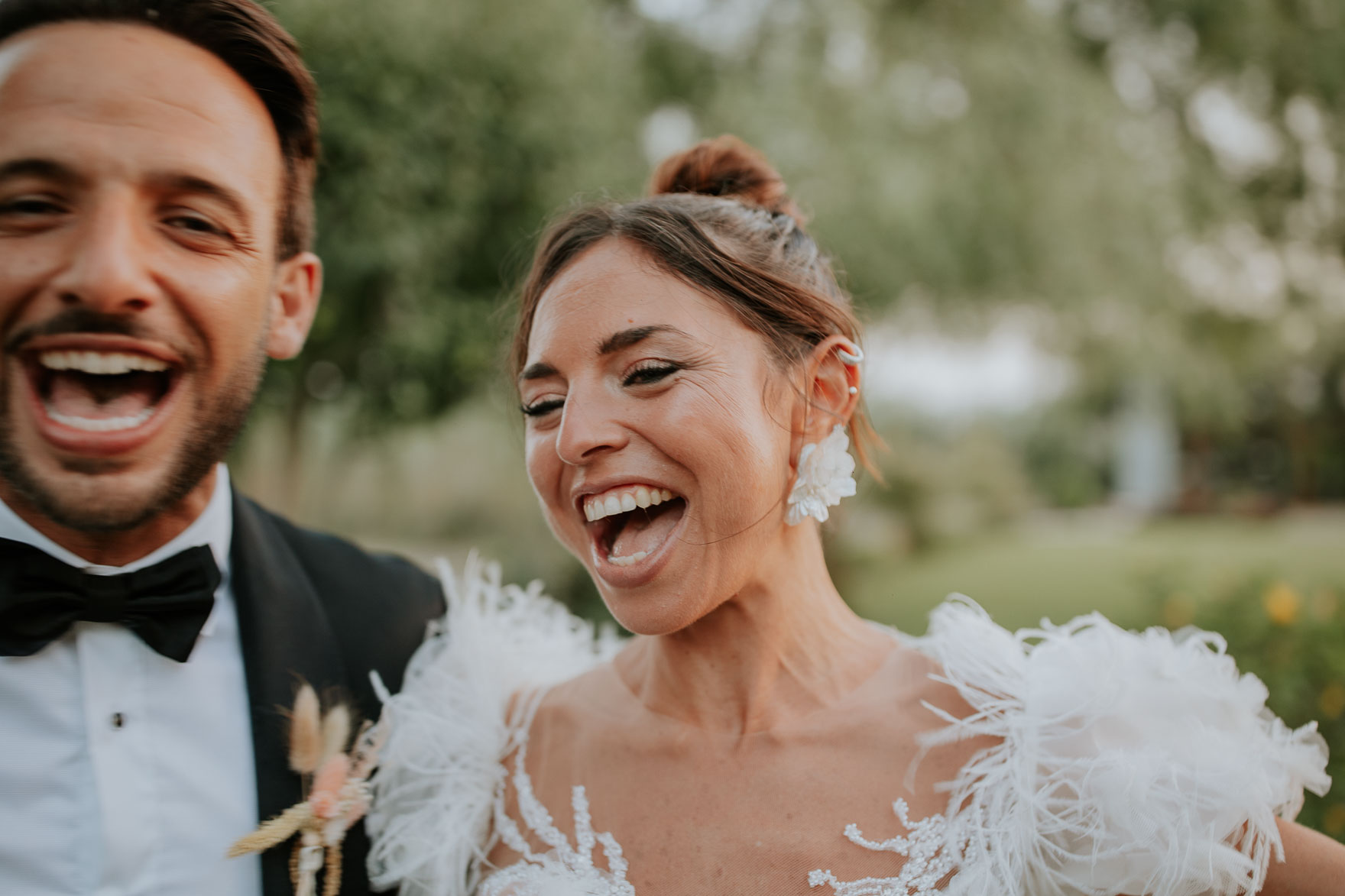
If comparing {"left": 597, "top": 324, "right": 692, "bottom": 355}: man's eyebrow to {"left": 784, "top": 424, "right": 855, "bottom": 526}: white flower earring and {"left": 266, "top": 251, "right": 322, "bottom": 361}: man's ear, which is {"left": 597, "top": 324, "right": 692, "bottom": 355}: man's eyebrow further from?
{"left": 266, "top": 251, "right": 322, "bottom": 361}: man's ear

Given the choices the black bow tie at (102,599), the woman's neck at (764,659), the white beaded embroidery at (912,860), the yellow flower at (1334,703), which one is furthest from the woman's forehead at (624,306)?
the yellow flower at (1334,703)

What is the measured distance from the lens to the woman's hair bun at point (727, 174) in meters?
2.23

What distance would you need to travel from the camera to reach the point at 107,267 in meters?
1.65

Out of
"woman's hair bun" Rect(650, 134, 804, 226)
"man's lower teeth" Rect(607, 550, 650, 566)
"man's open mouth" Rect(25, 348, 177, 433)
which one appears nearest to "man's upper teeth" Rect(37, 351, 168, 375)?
"man's open mouth" Rect(25, 348, 177, 433)

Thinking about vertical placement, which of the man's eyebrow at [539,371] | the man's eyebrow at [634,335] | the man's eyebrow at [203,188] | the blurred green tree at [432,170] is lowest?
the man's eyebrow at [539,371]

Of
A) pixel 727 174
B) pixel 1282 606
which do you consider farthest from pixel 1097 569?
pixel 727 174

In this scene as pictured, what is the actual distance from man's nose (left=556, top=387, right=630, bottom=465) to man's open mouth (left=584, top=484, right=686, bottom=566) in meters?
0.09

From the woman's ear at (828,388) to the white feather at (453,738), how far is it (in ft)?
2.74

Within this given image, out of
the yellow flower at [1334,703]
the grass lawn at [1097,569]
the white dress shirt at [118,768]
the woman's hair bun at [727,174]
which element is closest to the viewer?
the white dress shirt at [118,768]

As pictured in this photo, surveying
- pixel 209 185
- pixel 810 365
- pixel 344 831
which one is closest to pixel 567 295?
pixel 810 365

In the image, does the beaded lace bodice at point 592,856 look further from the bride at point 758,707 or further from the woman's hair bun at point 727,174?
the woman's hair bun at point 727,174

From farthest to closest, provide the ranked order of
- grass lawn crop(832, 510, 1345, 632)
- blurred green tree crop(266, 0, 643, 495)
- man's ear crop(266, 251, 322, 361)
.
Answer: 1. grass lawn crop(832, 510, 1345, 632)
2. blurred green tree crop(266, 0, 643, 495)
3. man's ear crop(266, 251, 322, 361)

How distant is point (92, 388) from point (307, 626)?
0.65 meters

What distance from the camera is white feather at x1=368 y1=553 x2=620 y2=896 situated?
1.94 meters
